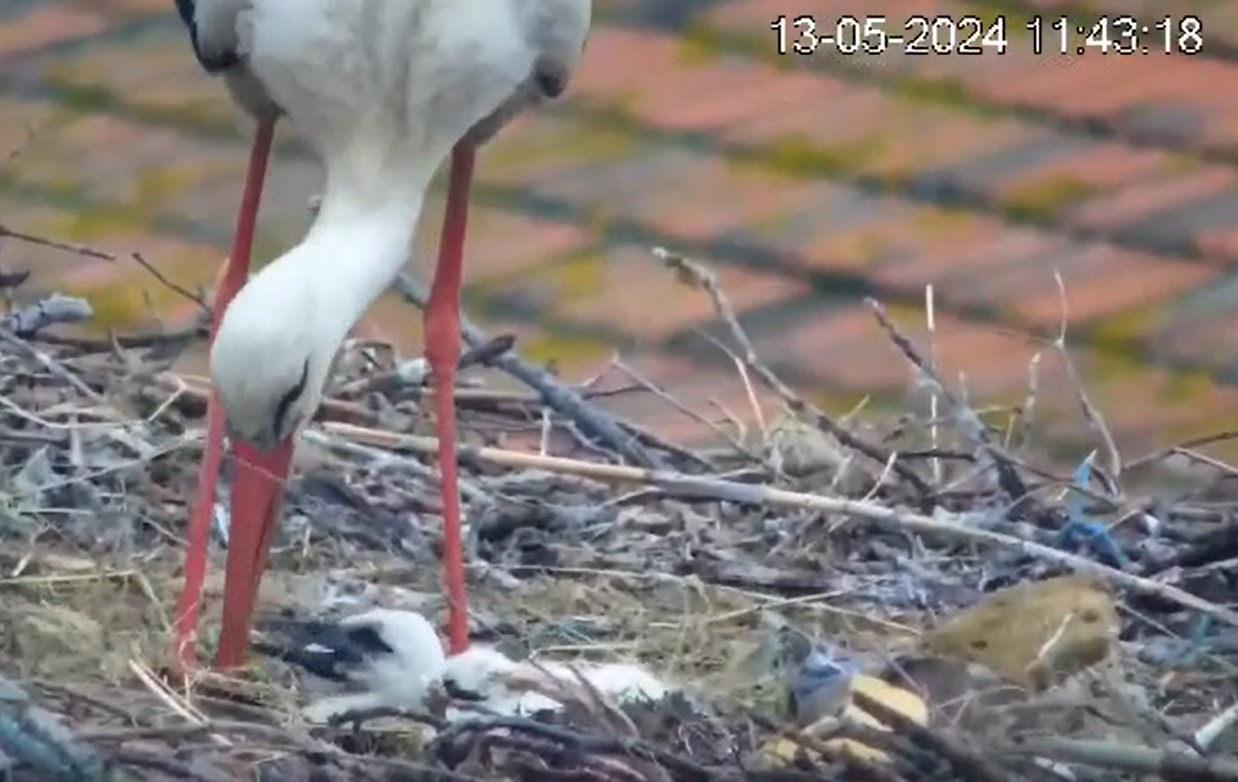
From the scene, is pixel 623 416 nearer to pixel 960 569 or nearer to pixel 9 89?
pixel 960 569

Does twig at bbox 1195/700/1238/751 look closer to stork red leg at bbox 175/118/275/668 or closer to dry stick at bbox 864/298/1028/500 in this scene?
dry stick at bbox 864/298/1028/500

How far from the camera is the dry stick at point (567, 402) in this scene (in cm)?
340

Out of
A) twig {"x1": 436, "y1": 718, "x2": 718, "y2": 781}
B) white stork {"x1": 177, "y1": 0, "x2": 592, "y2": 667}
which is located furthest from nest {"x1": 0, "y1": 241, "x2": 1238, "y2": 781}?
white stork {"x1": 177, "y1": 0, "x2": 592, "y2": 667}

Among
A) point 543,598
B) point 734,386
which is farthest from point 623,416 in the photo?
point 543,598

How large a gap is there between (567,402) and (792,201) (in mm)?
935

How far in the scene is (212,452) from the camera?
3123 millimetres

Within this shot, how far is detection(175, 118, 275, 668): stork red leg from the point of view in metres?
2.96

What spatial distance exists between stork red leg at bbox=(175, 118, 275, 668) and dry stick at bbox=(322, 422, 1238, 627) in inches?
7.9

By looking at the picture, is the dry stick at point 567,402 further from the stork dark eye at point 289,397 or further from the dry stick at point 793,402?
the stork dark eye at point 289,397

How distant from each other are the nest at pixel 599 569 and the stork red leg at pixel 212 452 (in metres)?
0.03

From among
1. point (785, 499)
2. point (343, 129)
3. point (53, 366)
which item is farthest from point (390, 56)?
point (53, 366)

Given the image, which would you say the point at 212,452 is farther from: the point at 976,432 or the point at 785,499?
the point at 976,432

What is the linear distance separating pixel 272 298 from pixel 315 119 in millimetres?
271

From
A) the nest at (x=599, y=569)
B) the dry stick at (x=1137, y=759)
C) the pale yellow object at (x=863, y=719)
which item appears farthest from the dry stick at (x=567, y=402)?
the dry stick at (x=1137, y=759)
